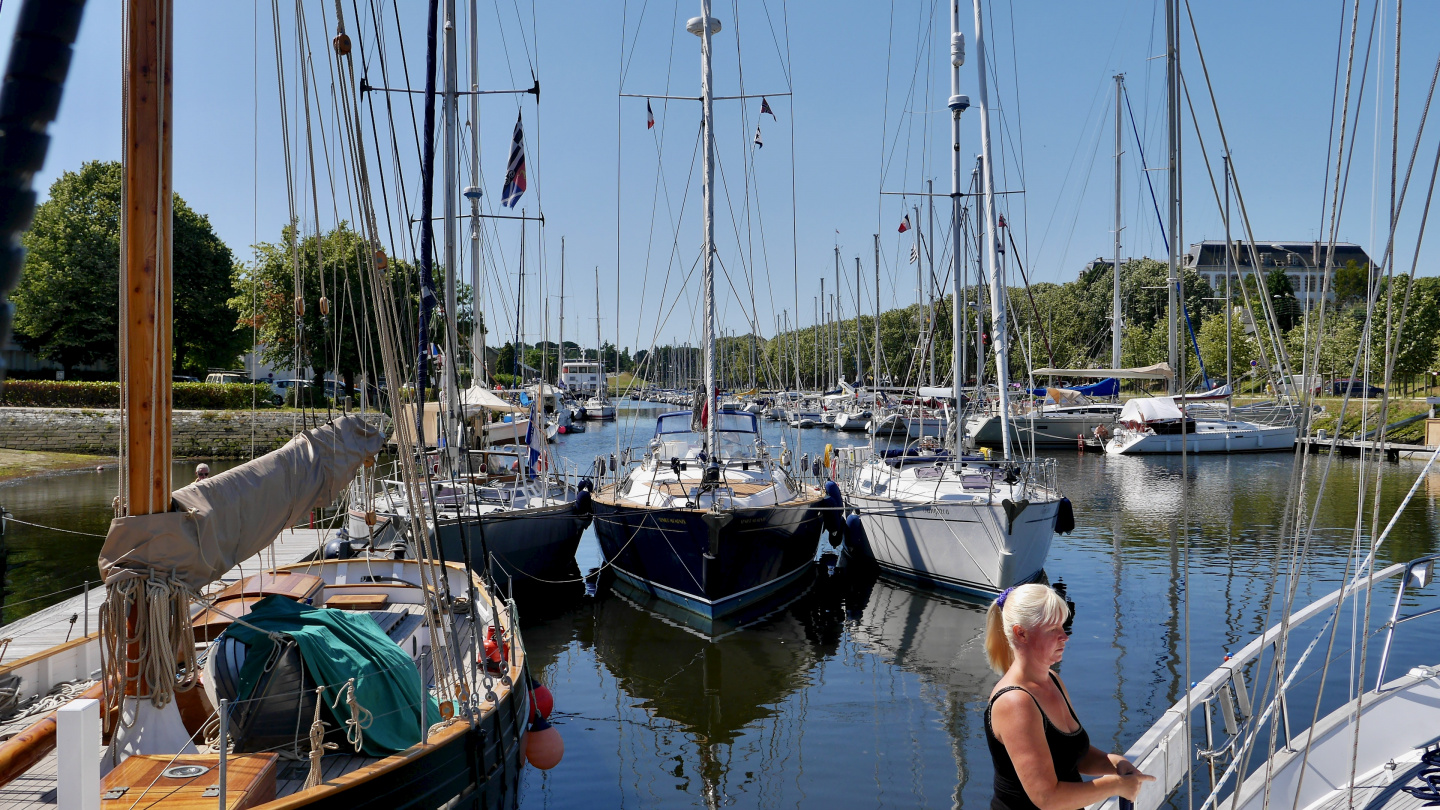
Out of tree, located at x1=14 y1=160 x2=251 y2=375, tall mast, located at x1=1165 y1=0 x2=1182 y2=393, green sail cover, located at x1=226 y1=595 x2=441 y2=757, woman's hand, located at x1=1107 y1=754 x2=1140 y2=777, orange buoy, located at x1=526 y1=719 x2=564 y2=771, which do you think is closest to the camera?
woman's hand, located at x1=1107 y1=754 x2=1140 y2=777

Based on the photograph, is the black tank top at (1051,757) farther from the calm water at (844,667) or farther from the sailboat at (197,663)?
the sailboat at (197,663)

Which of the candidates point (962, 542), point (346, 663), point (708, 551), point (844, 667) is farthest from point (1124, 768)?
point (962, 542)

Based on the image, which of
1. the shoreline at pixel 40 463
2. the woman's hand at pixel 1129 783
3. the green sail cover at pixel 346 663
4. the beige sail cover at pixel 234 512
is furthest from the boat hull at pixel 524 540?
the shoreline at pixel 40 463

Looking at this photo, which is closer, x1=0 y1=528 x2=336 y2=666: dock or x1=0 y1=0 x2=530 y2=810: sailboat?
x1=0 y1=0 x2=530 y2=810: sailboat

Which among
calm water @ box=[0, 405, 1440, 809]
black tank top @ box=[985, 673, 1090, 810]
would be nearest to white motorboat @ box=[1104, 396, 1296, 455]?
calm water @ box=[0, 405, 1440, 809]

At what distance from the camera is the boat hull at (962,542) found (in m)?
13.1

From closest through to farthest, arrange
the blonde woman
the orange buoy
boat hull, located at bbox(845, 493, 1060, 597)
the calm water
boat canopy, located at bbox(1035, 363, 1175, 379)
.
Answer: the blonde woman < the orange buoy < the calm water < boat hull, located at bbox(845, 493, 1060, 597) < boat canopy, located at bbox(1035, 363, 1175, 379)

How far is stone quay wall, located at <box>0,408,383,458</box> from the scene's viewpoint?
110 feet

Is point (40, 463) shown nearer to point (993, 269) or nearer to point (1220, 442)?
point (993, 269)

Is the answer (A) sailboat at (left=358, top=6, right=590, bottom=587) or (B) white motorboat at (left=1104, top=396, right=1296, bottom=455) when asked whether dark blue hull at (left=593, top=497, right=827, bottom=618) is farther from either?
(B) white motorboat at (left=1104, top=396, right=1296, bottom=455)

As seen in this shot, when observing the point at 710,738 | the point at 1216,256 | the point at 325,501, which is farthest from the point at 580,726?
the point at 1216,256

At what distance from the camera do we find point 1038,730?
2.71m

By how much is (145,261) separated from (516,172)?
12.8 m

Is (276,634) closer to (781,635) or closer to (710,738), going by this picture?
(710,738)
